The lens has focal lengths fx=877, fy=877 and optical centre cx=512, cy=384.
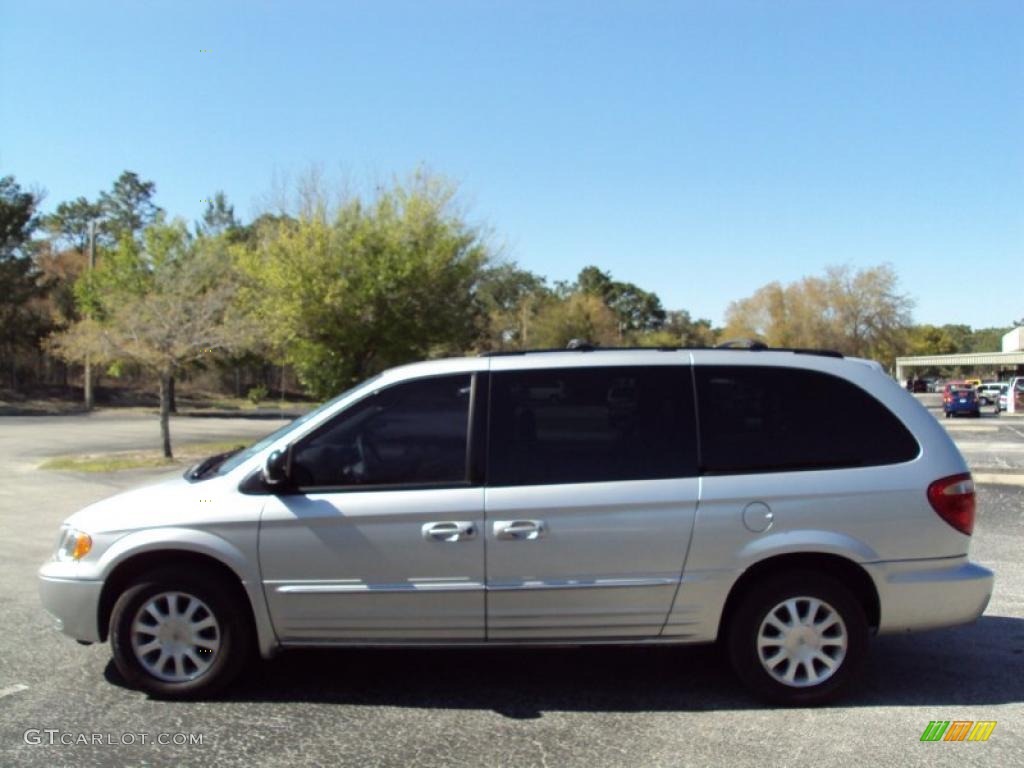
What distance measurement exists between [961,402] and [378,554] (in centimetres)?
4388

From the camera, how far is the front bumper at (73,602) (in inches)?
185

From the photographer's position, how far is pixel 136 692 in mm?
4844

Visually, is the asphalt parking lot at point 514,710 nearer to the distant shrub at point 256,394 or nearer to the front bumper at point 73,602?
the front bumper at point 73,602

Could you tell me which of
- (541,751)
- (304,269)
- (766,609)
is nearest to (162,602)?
(541,751)

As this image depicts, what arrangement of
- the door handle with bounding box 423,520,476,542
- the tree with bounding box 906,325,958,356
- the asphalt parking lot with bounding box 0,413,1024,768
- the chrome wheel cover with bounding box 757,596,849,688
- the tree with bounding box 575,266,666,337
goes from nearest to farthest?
the asphalt parking lot with bounding box 0,413,1024,768
the door handle with bounding box 423,520,476,542
the chrome wheel cover with bounding box 757,596,849,688
the tree with bounding box 575,266,666,337
the tree with bounding box 906,325,958,356

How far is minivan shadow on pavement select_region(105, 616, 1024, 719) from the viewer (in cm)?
473

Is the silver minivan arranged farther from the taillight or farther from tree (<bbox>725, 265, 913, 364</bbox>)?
tree (<bbox>725, 265, 913, 364</bbox>)

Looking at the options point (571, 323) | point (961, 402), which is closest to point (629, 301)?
point (571, 323)

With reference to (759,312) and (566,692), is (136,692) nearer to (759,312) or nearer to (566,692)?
(566,692)

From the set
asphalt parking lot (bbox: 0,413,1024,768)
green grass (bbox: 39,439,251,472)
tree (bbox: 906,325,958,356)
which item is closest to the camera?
asphalt parking lot (bbox: 0,413,1024,768)

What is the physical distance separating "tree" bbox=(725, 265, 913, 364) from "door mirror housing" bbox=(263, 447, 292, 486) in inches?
2364

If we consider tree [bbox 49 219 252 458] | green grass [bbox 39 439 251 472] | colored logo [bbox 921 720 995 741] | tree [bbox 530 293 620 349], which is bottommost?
colored logo [bbox 921 720 995 741]

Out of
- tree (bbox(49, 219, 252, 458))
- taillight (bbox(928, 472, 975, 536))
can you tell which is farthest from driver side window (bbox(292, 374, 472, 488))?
tree (bbox(49, 219, 252, 458))

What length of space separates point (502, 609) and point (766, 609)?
1394 millimetres
